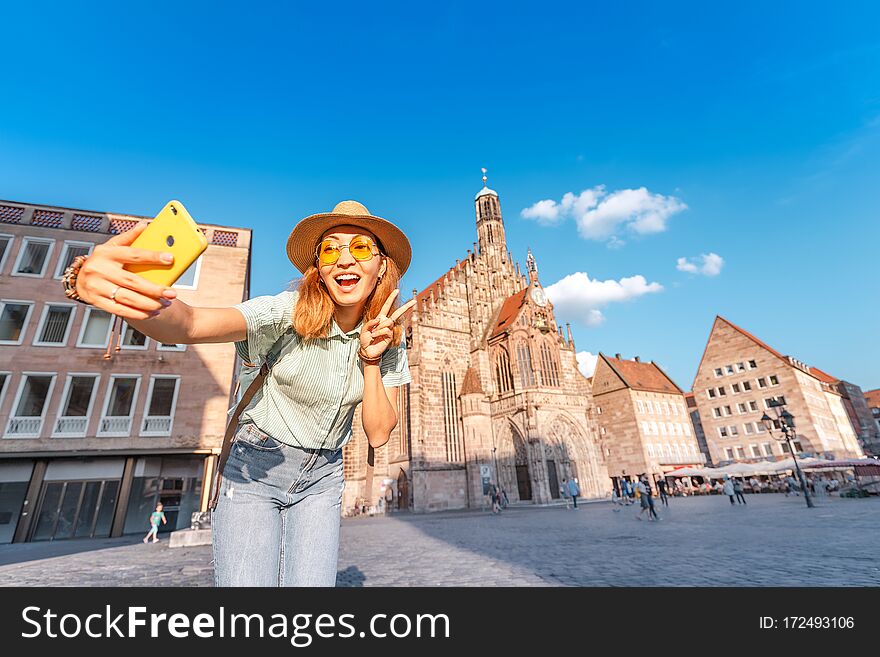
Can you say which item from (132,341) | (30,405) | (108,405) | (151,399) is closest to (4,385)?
(30,405)

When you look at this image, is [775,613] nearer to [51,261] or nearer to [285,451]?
[285,451]

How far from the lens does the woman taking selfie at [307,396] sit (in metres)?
1.66

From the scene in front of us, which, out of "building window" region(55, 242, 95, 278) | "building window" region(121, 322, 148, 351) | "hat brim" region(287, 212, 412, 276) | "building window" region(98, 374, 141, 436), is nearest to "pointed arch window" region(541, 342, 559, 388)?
"building window" region(121, 322, 148, 351)

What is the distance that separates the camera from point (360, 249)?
1.96 meters

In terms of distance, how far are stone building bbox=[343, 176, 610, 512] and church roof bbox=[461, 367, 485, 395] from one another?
0.26ft

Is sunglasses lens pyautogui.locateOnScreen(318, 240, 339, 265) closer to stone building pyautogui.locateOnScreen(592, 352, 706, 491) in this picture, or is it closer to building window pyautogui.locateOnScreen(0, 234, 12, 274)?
building window pyautogui.locateOnScreen(0, 234, 12, 274)

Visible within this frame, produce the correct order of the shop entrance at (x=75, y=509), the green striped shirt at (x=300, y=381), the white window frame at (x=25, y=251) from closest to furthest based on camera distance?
the green striped shirt at (x=300, y=381), the shop entrance at (x=75, y=509), the white window frame at (x=25, y=251)

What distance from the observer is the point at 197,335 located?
1.40 m

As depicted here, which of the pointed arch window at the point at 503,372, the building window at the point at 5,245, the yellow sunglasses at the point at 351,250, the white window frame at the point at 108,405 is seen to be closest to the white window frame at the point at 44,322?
the white window frame at the point at 108,405

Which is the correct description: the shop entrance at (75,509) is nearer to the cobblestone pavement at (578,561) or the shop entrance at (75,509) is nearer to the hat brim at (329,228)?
the cobblestone pavement at (578,561)

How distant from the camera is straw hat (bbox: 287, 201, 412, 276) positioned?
1.98m

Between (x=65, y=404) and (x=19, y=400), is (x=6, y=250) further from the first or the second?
(x=65, y=404)

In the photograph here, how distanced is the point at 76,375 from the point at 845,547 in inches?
888

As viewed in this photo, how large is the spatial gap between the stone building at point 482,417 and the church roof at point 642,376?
10590 millimetres
